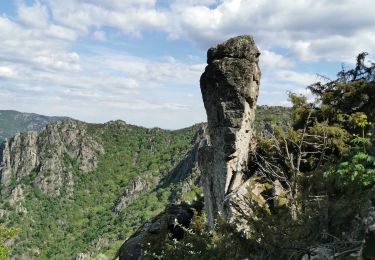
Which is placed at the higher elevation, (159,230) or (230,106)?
(230,106)

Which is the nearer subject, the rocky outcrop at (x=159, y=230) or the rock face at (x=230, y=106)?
the rock face at (x=230, y=106)

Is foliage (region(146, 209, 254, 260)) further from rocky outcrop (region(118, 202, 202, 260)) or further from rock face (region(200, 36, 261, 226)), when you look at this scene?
rock face (region(200, 36, 261, 226))

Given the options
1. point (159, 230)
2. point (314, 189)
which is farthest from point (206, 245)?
point (159, 230)

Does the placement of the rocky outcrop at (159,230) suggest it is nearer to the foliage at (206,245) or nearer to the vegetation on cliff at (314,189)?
the foliage at (206,245)

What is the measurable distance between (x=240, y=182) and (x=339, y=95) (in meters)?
9.08

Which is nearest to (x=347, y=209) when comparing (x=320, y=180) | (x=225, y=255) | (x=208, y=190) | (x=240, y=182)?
(x=320, y=180)

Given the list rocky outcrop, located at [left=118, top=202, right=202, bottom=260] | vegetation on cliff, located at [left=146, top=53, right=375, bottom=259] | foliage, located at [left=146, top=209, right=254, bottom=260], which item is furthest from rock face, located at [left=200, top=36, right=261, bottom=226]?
rocky outcrop, located at [left=118, top=202, right=202, bottom=260]

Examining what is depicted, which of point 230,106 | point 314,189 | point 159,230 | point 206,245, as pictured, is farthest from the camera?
point 159,230

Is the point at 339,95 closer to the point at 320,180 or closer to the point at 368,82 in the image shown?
the point at 368,82

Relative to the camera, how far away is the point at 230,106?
27.1 meters

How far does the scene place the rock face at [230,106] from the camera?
2695 cm

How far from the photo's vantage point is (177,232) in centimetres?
3084

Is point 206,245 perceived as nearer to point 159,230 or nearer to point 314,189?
point 314,189

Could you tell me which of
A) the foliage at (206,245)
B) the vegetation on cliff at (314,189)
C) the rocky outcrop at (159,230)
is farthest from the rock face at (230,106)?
the rocky outcrop at (159,230)
